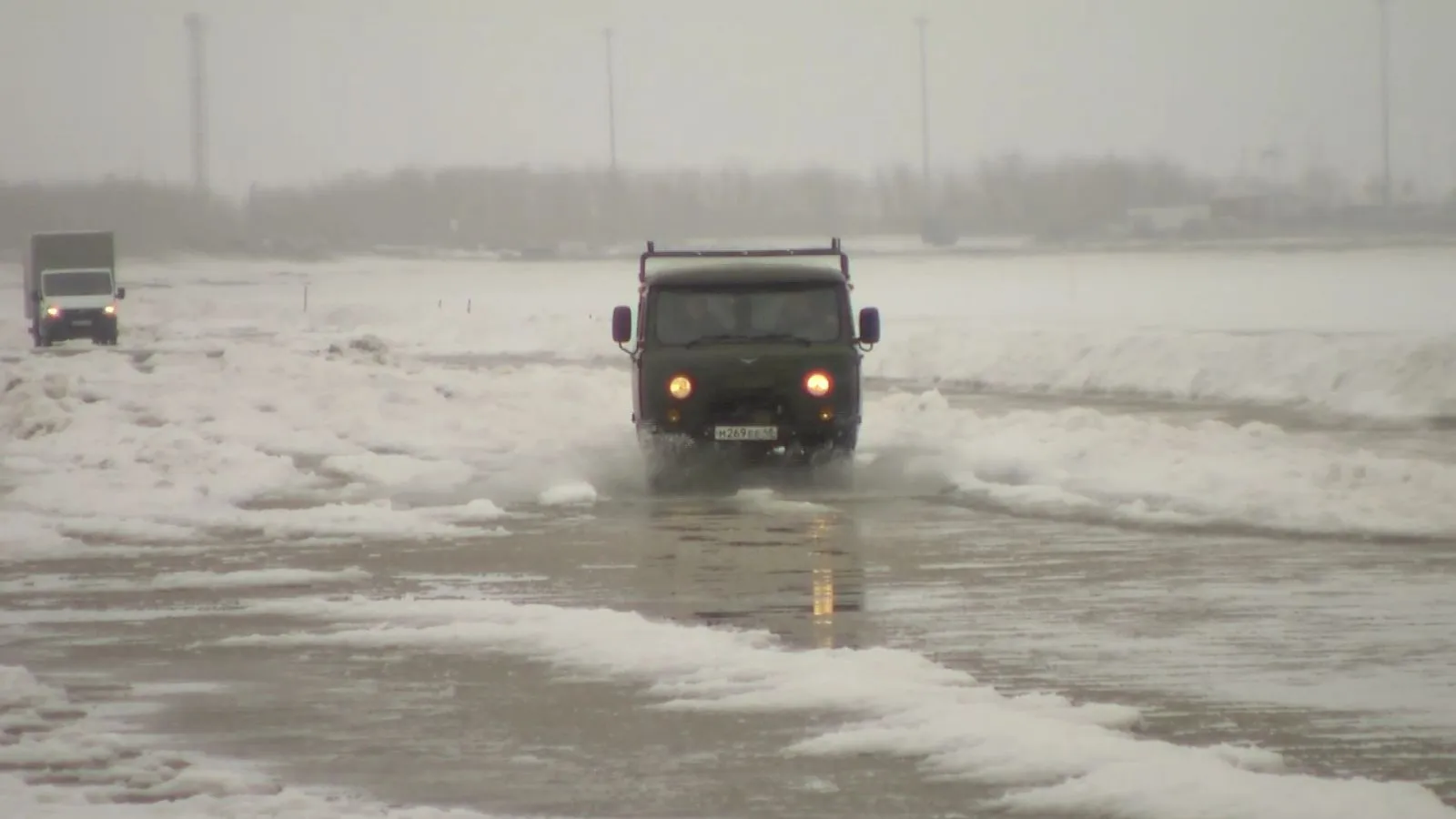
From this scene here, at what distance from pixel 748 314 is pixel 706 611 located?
7347 millimetres

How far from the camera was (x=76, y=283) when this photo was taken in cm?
5478

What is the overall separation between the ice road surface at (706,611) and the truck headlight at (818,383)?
0.98 metres

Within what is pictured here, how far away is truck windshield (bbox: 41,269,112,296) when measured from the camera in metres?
54.4

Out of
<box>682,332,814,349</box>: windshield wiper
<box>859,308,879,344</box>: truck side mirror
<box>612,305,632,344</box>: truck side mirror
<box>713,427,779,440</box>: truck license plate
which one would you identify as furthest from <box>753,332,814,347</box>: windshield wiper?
<box>612,305,632,344</box>: truck side mirror

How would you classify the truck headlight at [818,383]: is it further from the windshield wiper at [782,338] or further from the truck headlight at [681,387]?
the truck headlight at [681,387]

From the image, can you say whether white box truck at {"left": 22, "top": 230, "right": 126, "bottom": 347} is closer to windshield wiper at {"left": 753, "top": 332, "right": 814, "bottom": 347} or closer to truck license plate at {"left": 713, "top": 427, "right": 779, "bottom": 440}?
windshield wiper at {"left": 753, "top": 332, "right": 814, "bottom": 347}

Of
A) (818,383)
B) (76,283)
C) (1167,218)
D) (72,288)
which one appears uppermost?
(1167,218)

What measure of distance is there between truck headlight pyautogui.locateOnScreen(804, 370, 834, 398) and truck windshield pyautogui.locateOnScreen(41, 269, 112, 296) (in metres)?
41.0

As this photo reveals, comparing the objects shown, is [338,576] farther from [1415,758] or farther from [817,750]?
[1415,758]

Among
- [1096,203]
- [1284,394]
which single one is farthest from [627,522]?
[1096,203]

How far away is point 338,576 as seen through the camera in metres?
12.8

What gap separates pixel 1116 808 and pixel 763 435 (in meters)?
11.1

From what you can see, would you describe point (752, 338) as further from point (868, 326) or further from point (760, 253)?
point (760, 253)

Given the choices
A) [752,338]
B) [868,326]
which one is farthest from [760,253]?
[868,326]
